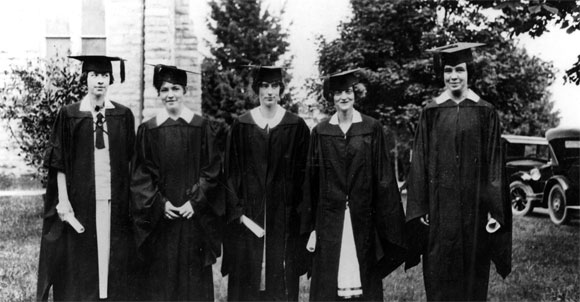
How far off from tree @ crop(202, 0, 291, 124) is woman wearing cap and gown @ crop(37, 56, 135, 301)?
19.3 meters

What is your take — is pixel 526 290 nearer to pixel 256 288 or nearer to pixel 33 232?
pixel 256 288

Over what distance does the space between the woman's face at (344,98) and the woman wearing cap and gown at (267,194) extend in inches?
18.5

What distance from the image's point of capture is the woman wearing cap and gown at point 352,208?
4500 millimetres

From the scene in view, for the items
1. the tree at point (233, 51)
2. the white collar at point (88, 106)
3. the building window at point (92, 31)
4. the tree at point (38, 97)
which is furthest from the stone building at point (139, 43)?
the tree at point (233, 51)

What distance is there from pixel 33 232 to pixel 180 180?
6.06 metres

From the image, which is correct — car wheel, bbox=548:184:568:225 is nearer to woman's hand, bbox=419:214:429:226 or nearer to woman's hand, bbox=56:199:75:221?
woman's hand, bbox=419:214:429:226

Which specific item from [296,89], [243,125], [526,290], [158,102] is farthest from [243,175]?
[296,89]

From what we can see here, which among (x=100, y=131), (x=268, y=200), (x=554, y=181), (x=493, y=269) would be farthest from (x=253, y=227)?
(x=554, y=181)

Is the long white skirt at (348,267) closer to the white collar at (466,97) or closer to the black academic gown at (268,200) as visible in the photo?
the black academic gown at (268,200)

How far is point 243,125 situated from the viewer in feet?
15.9

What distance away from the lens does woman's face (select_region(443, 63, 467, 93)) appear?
14.5ft

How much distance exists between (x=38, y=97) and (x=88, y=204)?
6407 millimetres

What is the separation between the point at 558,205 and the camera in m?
12.5

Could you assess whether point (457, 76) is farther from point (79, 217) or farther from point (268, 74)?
point (79, 217)
